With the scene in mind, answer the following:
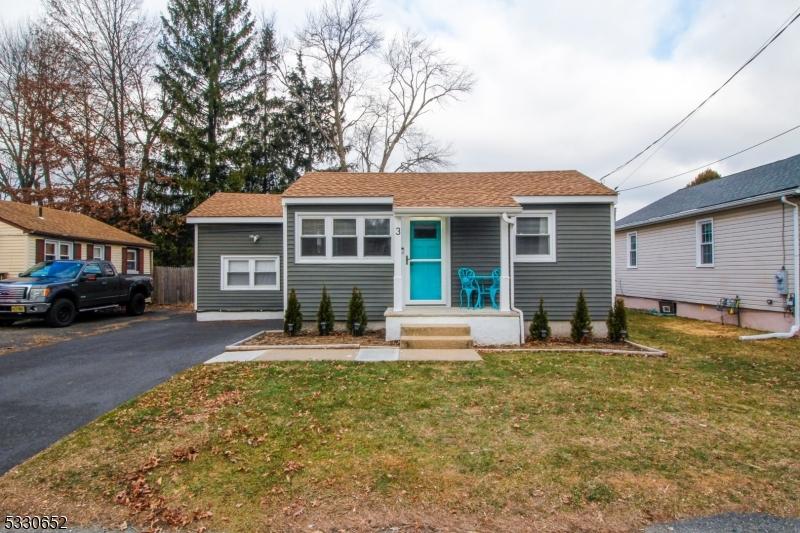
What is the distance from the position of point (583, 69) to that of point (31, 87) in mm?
23512

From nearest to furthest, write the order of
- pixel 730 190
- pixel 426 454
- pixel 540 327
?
1. pixel 426 454
2. pixel 540 327
3. pixel 730 190

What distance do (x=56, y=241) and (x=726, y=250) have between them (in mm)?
21805

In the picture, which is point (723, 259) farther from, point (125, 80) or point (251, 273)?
point (125, 80)

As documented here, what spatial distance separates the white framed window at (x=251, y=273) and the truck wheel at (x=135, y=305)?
387 cm

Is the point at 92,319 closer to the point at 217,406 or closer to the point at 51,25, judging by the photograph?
the point at 217,406

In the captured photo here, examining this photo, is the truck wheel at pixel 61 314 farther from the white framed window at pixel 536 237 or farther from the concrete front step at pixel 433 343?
the white framed window at pixel 536 237

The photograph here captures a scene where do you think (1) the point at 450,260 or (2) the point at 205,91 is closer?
(1) the point at 450,260

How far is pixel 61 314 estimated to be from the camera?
36.8ft

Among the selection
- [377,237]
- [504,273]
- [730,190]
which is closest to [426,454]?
[504,273]

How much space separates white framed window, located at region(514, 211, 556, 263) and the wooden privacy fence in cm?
1454

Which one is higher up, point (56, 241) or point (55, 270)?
point (56, 241)

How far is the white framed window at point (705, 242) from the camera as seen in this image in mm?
12405

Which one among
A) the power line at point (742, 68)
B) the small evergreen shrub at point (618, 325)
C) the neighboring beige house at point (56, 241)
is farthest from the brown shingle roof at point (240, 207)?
the power line at point (742, 68)

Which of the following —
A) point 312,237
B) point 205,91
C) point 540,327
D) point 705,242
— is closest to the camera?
point 540,327
